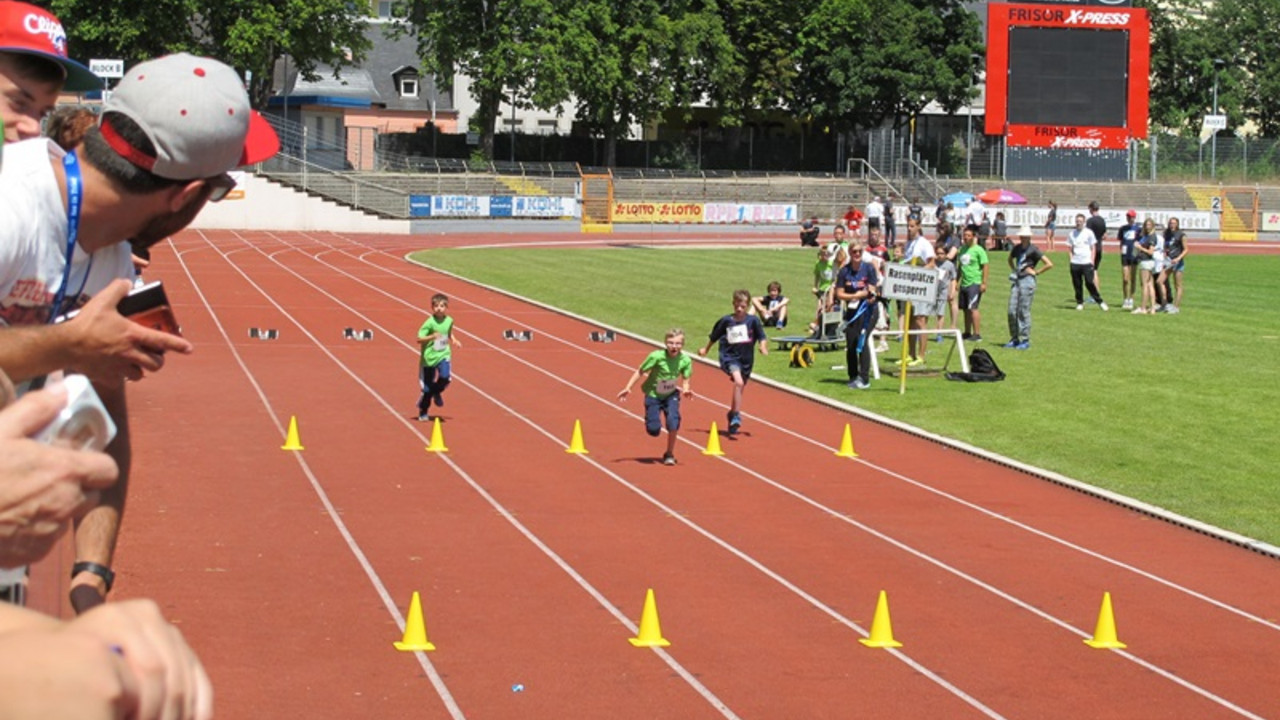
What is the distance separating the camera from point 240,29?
5894 cm

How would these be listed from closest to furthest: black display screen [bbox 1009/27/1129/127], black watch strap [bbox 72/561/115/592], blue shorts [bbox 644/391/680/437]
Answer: black watch strap [bbox 72/561/115/592] < blue shorts [bbox 644/391/680/437] < black display screen [bbox 1009/27/1129/127]

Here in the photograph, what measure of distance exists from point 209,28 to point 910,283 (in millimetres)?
45467

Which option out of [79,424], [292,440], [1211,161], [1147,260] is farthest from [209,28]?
[79,424]

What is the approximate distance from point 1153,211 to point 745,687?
5679 centimetres

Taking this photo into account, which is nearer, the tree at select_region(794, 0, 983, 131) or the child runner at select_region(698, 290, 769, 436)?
the child runner at select_region(698, 290, 769, 436)

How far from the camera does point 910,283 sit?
21.3 meters

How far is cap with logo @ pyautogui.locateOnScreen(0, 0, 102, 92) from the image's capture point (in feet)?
12.4

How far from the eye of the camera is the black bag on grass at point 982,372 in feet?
71.9

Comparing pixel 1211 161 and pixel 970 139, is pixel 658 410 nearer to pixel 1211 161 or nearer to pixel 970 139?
pixel 970 139

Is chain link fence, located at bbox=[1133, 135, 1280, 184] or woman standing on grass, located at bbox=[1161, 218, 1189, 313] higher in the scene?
chain link fence, located at bbox=[1133, 135, 1280, 184]

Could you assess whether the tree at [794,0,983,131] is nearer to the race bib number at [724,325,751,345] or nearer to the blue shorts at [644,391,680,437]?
the race bib number at [724,325,751,345]

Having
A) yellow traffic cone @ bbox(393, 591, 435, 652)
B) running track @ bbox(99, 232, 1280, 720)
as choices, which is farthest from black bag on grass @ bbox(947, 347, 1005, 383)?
yellow traffic cone @ bbox(393, 591, 435, 652)

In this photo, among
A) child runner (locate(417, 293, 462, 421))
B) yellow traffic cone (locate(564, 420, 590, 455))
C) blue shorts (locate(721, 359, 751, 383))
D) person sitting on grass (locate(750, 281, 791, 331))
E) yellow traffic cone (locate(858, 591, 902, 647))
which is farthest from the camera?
person sitting on grass (locate(750, 281, 791, 331))

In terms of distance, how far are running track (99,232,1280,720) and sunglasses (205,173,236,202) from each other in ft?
17.5
